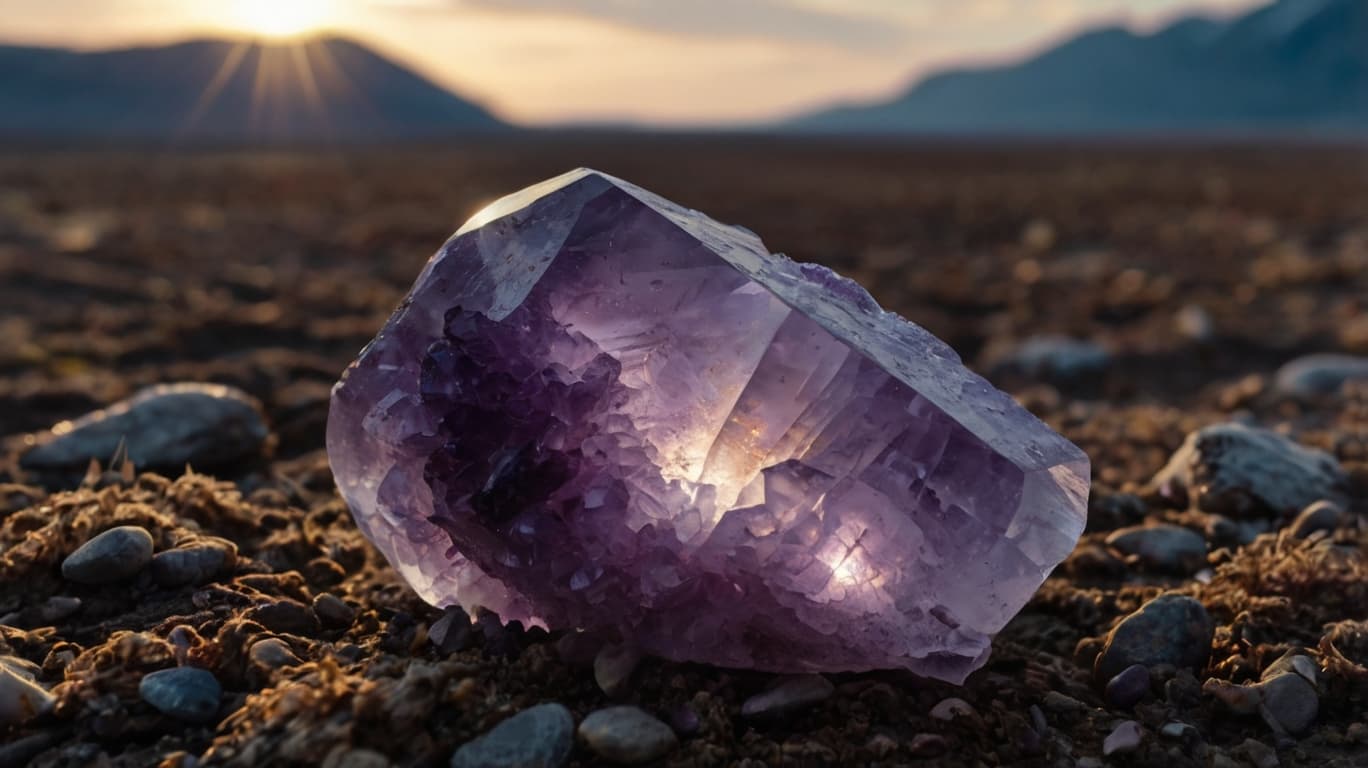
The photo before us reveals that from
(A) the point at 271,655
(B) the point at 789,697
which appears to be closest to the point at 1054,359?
(B) the point at 789,697

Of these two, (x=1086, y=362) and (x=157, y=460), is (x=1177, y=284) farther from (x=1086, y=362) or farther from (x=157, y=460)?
(x=157, y=460)

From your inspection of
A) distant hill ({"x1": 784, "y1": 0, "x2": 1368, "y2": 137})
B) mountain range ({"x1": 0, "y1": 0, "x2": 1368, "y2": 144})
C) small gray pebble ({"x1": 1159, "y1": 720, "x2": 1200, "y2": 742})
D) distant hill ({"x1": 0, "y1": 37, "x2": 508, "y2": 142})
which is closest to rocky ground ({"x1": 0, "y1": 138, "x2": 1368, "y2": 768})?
small gray pebble ({"x1": 1159, "y1": 720, "x2": 1200, "y2": 742})

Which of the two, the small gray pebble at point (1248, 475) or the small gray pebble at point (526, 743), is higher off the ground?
the small gray pebble at point (1248, 475)

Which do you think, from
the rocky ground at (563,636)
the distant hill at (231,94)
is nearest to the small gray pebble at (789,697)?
the rocky ground at (563,636)

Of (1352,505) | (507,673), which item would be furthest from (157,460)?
(1352,505)

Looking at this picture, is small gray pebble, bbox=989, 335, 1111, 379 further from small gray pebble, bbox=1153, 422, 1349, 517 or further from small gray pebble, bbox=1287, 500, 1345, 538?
small gray pebble, bbox=1287, 500, 1345, 538

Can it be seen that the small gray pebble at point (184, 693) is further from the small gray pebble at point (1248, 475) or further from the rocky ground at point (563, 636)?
the small gray pebble at point (1248, 475)
